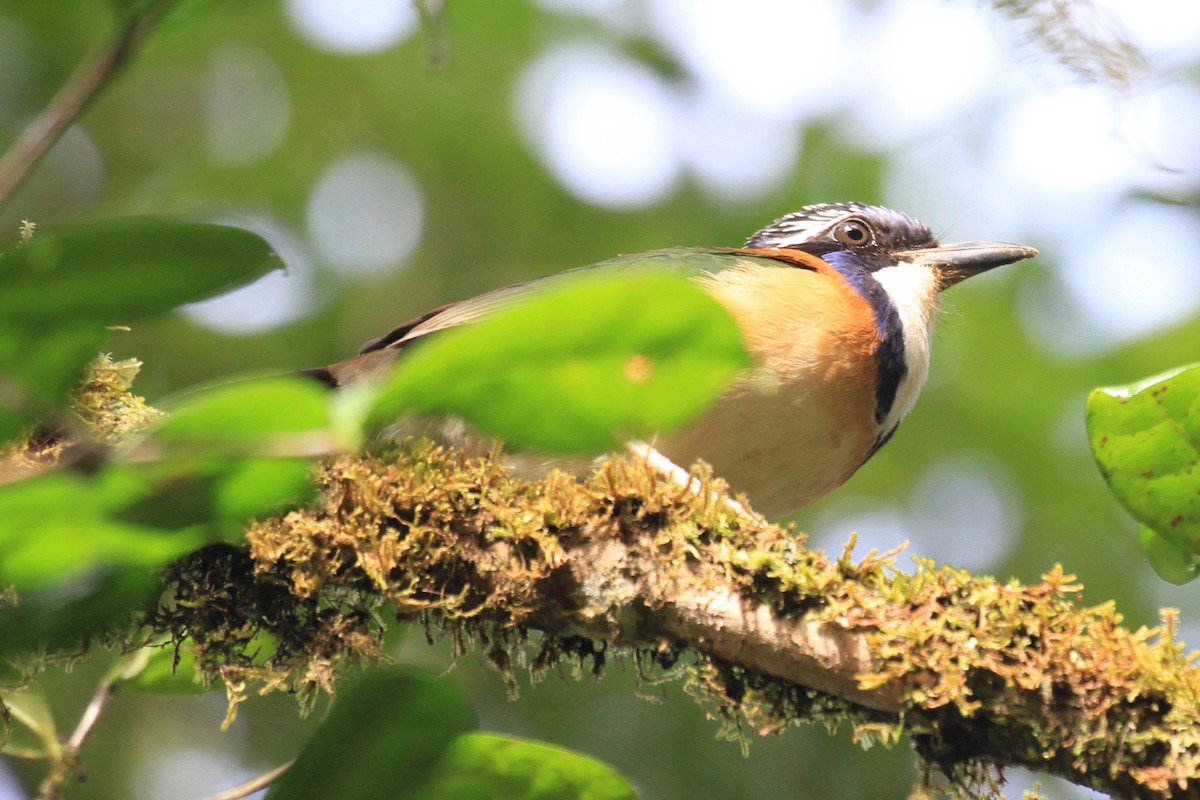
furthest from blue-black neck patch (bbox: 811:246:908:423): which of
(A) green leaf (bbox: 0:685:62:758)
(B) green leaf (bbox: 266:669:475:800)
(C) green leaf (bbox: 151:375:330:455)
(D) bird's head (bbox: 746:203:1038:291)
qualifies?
(C) green leaf (bbox: 151:375:330:455)

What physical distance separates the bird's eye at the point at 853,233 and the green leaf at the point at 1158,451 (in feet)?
7.33

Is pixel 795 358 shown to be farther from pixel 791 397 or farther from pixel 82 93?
pixel 82 93

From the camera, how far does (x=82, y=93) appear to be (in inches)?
43.8

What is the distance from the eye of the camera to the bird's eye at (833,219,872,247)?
14.0 feet

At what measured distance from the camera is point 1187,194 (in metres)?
4.45

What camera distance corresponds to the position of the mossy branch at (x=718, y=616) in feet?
6.70

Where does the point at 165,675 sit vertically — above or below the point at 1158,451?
below

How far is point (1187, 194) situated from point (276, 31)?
203 inches

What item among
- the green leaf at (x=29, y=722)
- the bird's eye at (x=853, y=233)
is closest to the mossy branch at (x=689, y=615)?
the green leaf at (x=29, y=722)

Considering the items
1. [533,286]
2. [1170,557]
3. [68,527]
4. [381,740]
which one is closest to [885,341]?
[533,286]

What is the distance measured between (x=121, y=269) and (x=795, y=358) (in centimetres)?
246

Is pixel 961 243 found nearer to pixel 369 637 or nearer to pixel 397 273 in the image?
pixel 369 637

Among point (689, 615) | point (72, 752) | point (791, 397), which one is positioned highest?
point (689, 615)

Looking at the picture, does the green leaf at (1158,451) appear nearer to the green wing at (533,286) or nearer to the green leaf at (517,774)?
the green leaf at (517,774)
